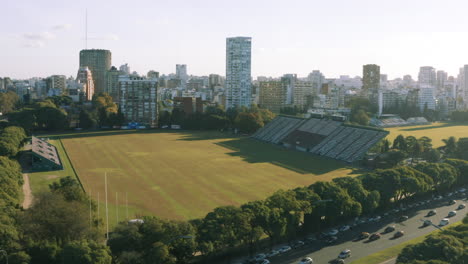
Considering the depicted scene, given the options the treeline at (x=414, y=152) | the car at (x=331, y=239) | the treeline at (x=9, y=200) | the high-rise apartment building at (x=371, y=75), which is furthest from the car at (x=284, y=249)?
the high-rise apartment building at (x=371, y=75)

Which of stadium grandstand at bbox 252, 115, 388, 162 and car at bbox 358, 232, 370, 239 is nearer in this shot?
car at bbox 358, 232, 370, 239

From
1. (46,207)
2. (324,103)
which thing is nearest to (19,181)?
(46,207)

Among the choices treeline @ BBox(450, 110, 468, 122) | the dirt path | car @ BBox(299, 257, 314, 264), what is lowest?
car @ BBox(299, 257, 314, 264)

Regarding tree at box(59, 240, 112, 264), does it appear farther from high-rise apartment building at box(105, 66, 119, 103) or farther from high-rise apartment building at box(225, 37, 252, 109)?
high-rise apartment building at box(105, 66, 119, 103)

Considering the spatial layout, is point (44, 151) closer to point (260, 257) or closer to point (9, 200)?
point (9, 200)

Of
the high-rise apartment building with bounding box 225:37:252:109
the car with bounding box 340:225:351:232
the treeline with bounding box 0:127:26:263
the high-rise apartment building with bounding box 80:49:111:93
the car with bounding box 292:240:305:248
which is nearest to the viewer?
the treeline with bounding box 0:127:26:263

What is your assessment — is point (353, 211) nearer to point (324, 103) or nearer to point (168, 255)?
point (168, 255)

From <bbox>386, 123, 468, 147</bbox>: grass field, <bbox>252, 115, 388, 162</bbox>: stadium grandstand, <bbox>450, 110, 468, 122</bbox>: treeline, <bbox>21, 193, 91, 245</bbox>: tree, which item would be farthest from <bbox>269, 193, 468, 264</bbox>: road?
<bbox>450, 110, 468, 122</bbox>: treeline
